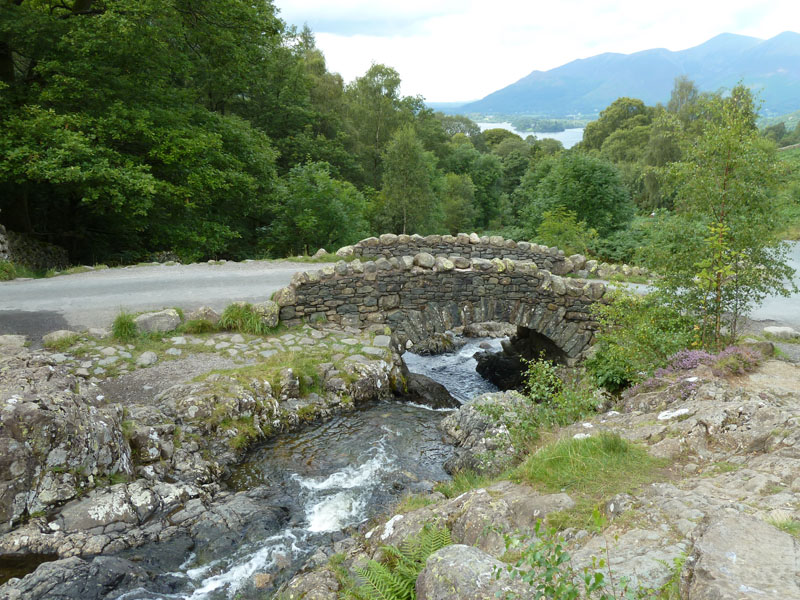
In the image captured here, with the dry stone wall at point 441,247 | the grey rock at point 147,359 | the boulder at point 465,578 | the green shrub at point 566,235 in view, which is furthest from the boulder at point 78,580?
the green shrub at point 566,235

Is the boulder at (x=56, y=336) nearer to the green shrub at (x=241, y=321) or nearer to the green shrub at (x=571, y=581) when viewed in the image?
the green shrub at (x=241, y=321)

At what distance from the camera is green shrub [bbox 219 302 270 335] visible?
9.51 metres

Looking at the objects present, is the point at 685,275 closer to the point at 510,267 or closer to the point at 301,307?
the point at 510,267

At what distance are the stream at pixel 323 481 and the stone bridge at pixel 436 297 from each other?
2103 mm

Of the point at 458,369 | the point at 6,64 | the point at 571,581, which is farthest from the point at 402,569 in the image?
the point at 6,64

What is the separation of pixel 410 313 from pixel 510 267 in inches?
90.5

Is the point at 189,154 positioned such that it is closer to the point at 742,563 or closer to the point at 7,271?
the point at 7,271

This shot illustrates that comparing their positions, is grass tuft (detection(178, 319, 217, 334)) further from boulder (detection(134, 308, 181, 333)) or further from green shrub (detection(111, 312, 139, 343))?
green shrub (detection(111, 312, 139, 343))

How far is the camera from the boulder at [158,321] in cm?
905

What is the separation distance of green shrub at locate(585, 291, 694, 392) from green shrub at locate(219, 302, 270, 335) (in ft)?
20.5

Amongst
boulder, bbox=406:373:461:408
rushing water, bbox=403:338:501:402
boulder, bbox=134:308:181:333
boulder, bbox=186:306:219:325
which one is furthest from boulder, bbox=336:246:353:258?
boulder, bbox=134:308:181:333

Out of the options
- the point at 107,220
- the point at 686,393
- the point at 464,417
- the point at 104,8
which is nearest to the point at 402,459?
the point at 464,417

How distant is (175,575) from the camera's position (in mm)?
4754

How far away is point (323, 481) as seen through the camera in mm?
6578
